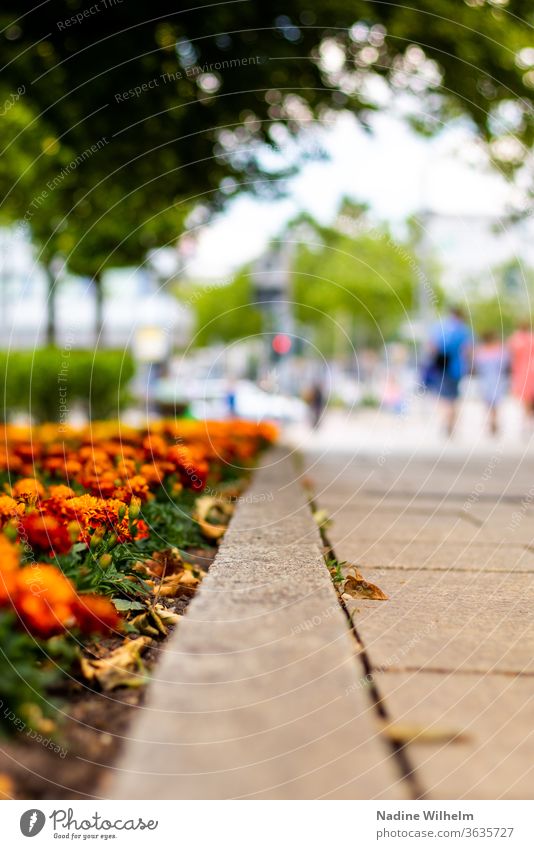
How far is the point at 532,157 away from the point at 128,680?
855 cm

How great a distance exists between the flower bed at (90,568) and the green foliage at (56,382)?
497 inches

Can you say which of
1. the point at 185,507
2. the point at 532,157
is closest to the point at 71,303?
the point at 532,157

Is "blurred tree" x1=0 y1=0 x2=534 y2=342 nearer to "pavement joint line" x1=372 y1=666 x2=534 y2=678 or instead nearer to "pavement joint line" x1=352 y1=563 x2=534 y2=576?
"pavement joint line" x1=352 y1=563 x2=534 y2=576

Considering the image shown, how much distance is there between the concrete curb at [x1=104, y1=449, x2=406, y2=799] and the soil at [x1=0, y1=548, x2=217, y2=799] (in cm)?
5

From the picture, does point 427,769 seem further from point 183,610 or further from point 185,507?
point 185,507

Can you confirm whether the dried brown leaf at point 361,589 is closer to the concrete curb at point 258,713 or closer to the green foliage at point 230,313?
the concrete curb at point 258,713

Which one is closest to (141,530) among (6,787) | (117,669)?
(117,669)

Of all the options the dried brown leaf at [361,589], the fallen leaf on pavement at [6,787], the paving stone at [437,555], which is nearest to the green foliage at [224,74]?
the paving stone at [437,555]

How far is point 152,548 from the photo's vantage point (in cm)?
307

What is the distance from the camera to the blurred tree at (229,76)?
7316 mm

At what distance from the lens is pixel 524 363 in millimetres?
12797

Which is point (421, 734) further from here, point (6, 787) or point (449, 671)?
point (6, 787)

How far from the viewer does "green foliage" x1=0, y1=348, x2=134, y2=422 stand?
16.9 metres

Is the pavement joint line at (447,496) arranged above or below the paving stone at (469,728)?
above
